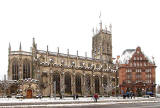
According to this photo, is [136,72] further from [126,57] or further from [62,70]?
[62,70]

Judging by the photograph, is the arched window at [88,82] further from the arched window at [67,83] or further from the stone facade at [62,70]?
the arched window at [67,83]

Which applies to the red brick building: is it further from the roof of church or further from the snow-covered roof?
the snow-covered roof

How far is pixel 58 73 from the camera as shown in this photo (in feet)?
240

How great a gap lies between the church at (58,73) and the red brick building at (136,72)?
169 inches

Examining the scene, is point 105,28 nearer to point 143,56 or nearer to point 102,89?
point 143,56

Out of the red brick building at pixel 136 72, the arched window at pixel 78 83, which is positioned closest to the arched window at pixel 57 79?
the arched window at pixel 78 83

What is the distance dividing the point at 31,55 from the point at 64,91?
15.6 meters

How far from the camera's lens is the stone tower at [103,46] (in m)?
93.3

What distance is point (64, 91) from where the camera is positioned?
239 ft

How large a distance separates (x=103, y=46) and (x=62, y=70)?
27.2m

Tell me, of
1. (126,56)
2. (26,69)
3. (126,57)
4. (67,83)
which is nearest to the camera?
(26,69)

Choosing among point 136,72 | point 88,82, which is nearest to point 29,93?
point 88,82

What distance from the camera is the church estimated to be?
63372 millimetres

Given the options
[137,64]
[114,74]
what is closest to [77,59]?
[114,74]
